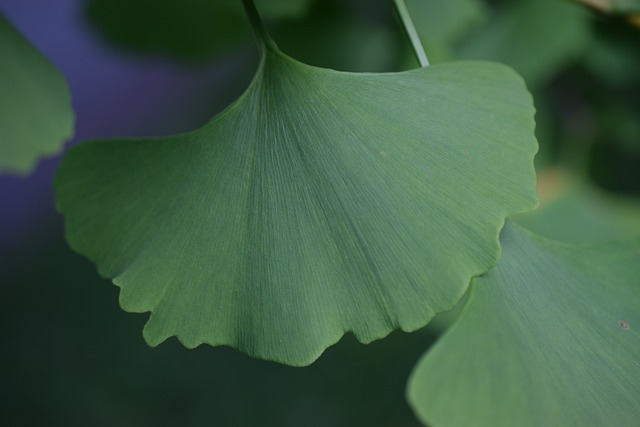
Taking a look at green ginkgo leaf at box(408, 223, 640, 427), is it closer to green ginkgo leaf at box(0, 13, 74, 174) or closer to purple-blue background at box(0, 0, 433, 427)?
green ginkgo leaf at box(0, 13, 74, 174)

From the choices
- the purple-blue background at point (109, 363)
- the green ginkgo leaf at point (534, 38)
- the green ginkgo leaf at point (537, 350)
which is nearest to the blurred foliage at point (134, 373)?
the purple-blue background at point (109, 363)

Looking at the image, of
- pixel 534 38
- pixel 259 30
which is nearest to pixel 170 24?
pixel 259 30

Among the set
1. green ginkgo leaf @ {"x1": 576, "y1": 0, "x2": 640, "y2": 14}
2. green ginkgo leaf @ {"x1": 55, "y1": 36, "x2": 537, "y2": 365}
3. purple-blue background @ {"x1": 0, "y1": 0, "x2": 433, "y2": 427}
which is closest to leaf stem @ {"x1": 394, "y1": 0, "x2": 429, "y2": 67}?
green ginkgo leaf @ {"x1": 55, "y1": 36, "x2": 537, "y2": 365}

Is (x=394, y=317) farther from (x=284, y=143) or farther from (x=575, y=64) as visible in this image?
(x=575, y=64)

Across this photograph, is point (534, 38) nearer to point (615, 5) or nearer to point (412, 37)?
point (615, 5)

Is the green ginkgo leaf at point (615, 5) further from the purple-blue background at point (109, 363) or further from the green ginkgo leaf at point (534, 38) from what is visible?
the purple-blue background at point (109, 363)
